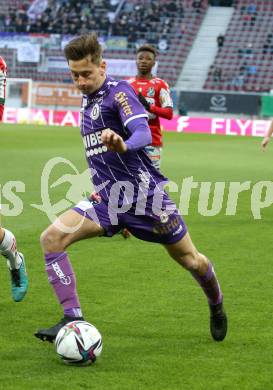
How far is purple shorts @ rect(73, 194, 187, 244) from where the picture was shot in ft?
18.8

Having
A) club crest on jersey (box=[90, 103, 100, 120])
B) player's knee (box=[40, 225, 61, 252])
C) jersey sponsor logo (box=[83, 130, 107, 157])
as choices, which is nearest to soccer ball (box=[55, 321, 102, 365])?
player's knee (box=[40, 225, 61, 252])

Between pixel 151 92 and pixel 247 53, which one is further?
pixel 247 53

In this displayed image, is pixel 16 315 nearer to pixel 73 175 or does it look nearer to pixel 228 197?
pixel 228 197

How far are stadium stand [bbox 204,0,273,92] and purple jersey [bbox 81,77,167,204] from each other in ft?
127

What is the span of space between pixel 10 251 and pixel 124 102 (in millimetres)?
2089

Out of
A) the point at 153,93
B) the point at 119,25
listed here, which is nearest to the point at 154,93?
the point at 153,93

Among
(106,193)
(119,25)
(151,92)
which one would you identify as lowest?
(119,25)

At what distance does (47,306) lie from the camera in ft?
23.1

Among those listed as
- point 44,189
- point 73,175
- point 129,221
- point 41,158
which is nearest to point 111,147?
point 129,221

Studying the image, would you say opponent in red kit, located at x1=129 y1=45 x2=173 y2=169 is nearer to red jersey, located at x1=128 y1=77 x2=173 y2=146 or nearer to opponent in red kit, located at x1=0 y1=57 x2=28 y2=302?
red jersey, located at x1=128 y1=77 x2=173 y2=146

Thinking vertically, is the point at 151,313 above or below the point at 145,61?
below

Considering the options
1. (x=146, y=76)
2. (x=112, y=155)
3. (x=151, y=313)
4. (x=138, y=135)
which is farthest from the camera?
(x=146, y=76)

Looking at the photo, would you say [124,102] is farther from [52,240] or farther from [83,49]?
[52,240]

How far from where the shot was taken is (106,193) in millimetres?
5746
